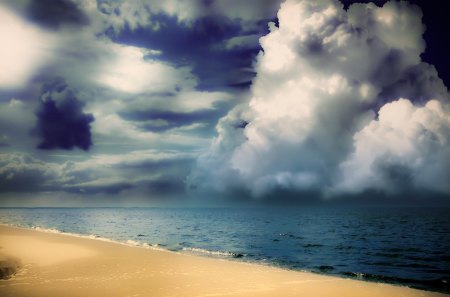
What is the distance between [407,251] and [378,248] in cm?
323

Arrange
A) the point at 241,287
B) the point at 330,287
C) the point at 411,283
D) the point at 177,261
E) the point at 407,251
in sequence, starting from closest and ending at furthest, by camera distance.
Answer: the point at 241,287, the point at 330,287, the point at 411,283, the point at 177,261, the point at 407,251

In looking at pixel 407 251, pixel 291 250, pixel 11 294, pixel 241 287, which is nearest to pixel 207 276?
pixel 241 287

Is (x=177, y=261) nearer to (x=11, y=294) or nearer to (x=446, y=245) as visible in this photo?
(x=11, y=294)

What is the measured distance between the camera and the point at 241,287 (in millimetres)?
15547

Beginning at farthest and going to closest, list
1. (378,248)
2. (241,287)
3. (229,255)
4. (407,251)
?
(378,248)
(407,251)
(229,255)
(241,287)

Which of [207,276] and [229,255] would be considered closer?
[207,276]

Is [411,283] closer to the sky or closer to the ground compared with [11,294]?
closer to the ground

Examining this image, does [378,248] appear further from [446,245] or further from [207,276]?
[207,276]

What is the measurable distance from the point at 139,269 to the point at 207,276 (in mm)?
4442

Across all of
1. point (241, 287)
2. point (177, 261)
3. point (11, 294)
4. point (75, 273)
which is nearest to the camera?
point (11, 294)

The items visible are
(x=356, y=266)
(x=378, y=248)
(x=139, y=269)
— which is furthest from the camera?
(x=378, y=248)

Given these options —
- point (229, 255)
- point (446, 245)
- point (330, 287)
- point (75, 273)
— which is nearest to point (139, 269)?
point (75, 273)

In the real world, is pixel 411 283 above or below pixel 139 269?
below

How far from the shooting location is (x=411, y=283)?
20938mm
